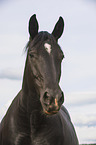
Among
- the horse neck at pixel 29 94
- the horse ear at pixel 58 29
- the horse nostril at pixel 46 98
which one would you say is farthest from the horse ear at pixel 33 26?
the horse nostril at pixel 46 98

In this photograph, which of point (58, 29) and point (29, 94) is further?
point (58, 29)

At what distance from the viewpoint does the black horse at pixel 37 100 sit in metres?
4.33

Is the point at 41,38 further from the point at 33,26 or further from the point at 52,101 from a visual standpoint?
the point at 52,101

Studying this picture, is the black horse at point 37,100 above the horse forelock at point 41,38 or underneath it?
underneath

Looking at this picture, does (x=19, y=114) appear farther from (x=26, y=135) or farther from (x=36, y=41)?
(x=36, y=41)

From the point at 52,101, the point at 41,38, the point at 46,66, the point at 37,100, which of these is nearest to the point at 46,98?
the point at 52,101

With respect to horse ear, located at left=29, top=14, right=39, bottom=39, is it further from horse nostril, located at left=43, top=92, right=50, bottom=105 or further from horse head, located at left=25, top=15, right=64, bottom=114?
horse nostril, located at left=43, top=92, right=50, bottom=105

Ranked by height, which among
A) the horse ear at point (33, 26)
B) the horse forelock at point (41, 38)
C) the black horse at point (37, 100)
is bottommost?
the black horse at point (37, 100)

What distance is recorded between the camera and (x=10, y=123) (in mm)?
5082

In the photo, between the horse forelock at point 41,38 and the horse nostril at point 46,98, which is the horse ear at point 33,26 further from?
the horse nostril at point 46,98

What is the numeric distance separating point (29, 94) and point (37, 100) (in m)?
0.19

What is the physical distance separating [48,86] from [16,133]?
1370 millimetres

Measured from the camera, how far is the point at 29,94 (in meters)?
4.75

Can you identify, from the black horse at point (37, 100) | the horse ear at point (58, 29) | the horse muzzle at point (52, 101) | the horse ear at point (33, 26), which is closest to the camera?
the horse muzzle at point (52, 101)
